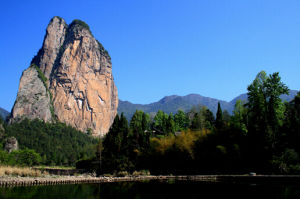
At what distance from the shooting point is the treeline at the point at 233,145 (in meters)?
34.0

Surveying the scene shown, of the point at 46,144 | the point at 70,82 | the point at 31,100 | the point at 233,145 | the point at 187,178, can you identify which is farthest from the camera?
the point at 70,82

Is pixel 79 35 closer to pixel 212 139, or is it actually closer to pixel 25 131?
pixel 25 131

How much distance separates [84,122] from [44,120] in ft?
88.5

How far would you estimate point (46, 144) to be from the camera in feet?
388

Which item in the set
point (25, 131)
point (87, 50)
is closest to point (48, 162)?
point (25, 131)

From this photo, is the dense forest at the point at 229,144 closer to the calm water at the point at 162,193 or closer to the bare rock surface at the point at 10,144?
the calm water at the point at 162,193

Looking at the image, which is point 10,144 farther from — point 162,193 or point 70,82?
point 162,193

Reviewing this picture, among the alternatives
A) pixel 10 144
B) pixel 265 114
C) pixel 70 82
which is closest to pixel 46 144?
pixel 10 144

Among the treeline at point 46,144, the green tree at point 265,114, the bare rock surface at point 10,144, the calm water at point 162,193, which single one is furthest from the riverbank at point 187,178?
A: the bare rock surface at point 10,144

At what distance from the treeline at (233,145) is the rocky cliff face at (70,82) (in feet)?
427

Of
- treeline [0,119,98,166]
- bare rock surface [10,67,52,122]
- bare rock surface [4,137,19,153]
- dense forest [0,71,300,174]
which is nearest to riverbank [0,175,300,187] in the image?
dense forest [0,71,300,174]

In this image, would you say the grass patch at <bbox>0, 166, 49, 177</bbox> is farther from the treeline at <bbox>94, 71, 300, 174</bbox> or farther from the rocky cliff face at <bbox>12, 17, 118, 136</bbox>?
the rocky cliff face at <bbox>12, 17, 118, 136</bbox>

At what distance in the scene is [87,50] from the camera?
187 meters

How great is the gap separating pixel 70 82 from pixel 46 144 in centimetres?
6520
